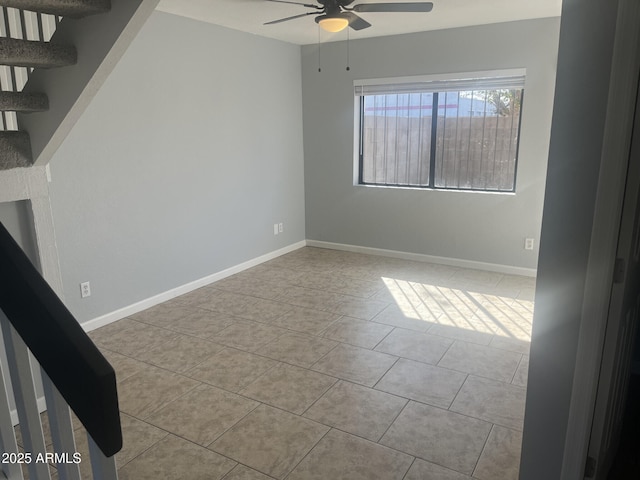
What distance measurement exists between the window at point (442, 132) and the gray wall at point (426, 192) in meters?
0.15

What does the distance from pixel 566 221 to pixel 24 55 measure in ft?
6.57

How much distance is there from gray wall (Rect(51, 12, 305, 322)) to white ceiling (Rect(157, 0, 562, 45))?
8.6 inches

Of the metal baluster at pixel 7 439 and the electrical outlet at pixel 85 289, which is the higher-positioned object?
the metal baluster at pixel 7 439

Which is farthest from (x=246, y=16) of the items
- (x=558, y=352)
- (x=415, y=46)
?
(x=558, y=352)

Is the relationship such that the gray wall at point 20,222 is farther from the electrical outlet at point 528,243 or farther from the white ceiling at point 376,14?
the electrical outlet at point 528,243

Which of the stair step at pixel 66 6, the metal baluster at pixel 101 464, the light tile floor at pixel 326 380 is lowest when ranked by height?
the light tile floor at pixel 326 380

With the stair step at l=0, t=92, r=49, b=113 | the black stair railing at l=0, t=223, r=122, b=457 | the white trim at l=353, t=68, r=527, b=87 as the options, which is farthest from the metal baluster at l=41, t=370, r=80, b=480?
the white trim at l=353, t=68, r=527, b=87

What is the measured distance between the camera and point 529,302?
13.5 ft

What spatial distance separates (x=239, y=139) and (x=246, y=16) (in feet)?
3.94

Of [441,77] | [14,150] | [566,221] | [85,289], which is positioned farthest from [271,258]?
[566,221]

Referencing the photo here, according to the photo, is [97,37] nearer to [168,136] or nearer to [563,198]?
[563,198]

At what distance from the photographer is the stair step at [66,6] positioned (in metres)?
1.63

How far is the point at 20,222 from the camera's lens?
2.40m

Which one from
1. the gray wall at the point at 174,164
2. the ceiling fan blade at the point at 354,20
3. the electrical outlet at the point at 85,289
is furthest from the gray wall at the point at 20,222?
the ceiling fan blade at the point at 354,20
